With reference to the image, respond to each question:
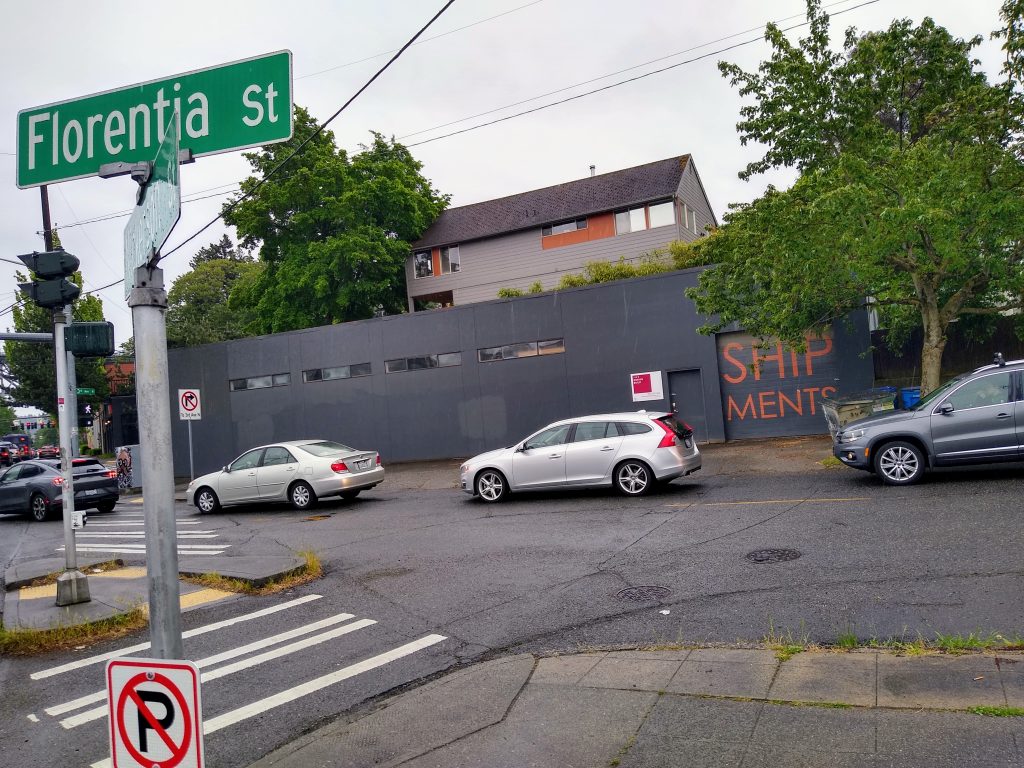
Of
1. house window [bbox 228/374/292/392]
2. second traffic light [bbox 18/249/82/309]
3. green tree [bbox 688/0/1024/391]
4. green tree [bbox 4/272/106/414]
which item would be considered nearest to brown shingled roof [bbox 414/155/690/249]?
house window [bbox 228/374/292/392]

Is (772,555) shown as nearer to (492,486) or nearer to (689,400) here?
(492,486)

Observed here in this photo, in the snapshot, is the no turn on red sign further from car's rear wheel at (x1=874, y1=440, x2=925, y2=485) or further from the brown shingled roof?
the brown shingled roof

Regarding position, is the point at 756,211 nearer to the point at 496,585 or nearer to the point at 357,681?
the point at 496,585

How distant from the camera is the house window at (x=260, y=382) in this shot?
94.0ft

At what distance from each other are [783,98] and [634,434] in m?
8.25

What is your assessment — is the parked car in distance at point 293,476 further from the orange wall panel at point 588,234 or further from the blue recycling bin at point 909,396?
the orange wall panel at point 588,234

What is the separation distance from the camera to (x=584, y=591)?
7914mm

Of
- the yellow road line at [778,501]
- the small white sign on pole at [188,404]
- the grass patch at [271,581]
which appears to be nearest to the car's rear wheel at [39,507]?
the small white sign on pole at [188,404]

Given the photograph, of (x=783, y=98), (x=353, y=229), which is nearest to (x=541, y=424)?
(x=783, y=98)

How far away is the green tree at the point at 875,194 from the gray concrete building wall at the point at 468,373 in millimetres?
3892

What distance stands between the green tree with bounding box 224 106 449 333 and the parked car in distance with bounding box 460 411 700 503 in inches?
799

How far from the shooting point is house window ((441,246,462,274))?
35562 millimetres

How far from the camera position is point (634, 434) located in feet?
45.8

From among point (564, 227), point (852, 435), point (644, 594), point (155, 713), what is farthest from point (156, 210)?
point (564, 227)
